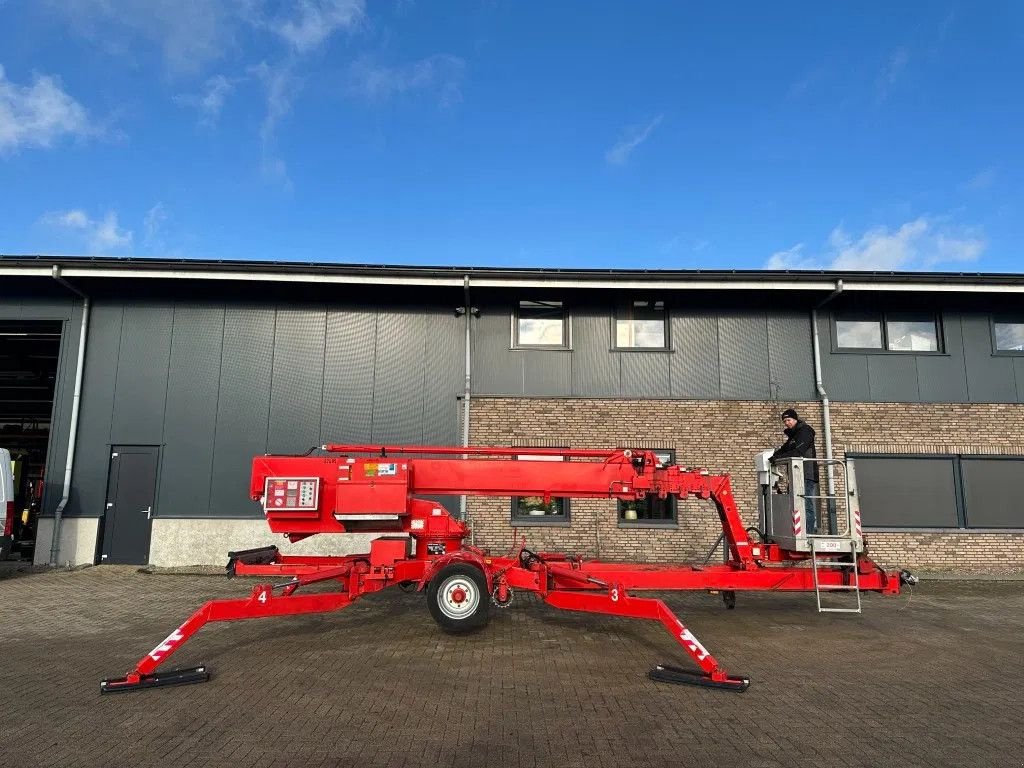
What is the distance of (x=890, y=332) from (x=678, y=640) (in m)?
9.91

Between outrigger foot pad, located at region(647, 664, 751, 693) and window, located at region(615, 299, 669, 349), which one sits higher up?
window, located at region(615, 299, 669, 349)

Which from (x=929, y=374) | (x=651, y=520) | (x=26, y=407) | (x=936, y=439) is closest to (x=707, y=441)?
(x=651, y=520)

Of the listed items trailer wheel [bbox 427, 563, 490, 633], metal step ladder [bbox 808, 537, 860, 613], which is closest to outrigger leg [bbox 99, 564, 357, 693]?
trailer wheel [bbox 427, 563, 490, 633]

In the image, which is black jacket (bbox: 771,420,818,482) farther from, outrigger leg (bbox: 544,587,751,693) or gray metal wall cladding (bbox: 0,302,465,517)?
gray metal wall cladding (bbox: 0,302,465,517)

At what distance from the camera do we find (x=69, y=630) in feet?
23.6

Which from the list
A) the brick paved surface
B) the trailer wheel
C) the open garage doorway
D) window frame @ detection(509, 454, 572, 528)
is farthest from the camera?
the open garage doorway

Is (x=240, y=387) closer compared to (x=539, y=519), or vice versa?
(x=539, y=519)

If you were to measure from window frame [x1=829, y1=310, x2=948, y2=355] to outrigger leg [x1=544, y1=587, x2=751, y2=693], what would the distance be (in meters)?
8.73

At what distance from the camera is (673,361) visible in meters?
12.3

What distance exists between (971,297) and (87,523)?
17.8m

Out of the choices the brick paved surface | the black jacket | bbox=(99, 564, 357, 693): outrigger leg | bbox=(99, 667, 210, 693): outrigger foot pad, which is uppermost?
the black jacket

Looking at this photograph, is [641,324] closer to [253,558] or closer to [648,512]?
[648,512]

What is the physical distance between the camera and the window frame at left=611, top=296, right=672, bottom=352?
1234cm

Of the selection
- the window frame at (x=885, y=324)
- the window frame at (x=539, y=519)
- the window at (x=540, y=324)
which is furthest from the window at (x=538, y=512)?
the window frame at (x=885, y=324)
